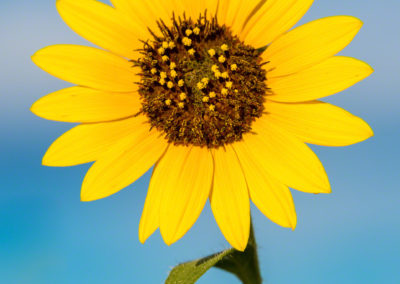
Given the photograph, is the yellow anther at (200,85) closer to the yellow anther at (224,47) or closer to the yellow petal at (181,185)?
the yellow anther at (224,47)

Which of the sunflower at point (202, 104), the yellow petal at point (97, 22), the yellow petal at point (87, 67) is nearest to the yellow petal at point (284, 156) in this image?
the sunflower at point (202, 104)

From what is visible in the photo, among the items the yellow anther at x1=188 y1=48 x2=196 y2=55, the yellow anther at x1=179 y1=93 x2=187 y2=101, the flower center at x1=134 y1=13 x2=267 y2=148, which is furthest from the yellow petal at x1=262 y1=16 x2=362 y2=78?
the yellow anther at x1=179 y1=93 x2=187 y2=101

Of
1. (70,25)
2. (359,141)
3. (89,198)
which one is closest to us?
(359,141)

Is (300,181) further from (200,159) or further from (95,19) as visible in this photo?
(95,19)

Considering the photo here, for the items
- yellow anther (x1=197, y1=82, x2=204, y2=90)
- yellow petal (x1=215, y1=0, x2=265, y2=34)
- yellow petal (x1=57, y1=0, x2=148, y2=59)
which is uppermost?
yellow petal (x1=57, y1=0, x2=148, y2=59)

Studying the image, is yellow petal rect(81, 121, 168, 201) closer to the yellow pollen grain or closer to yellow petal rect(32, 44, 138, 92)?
yellow petal rect(32, 44, 138, 92)

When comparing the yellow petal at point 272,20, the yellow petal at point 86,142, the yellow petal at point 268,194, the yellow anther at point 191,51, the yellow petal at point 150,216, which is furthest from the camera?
the yellow anther at point 191,51

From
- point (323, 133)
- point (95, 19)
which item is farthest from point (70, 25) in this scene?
point (323, 133)
